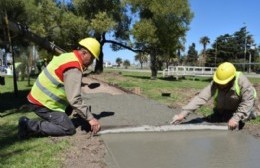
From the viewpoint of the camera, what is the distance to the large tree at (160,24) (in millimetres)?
27234

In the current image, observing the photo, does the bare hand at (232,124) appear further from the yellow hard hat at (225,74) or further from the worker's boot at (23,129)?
the worker's boot at (23,129)

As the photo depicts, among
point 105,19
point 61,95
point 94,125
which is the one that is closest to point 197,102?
point 94,125

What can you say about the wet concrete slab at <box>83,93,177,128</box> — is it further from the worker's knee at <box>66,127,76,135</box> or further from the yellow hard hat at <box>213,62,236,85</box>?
the yellow hard hat at <box>213,62,236,85</box>

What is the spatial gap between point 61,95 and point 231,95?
2.75 meters

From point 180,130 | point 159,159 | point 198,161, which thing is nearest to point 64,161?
point 159,159

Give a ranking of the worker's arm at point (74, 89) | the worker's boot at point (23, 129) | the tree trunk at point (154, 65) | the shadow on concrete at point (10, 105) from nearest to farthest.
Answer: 1. the worker's arm at point (74, 89)
2. the worker's boot at point (23, 129)
3. the shadow on concrete at point (10, 105)
4. the tree trunk at point (154, 65)

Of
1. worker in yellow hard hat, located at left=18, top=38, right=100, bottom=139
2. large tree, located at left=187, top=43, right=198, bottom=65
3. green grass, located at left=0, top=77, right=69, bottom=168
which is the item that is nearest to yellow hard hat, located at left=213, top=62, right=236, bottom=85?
worker in yellow hard hat, located at left=18, top=38, right=100, bottom=139

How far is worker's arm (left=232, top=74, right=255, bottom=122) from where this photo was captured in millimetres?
6711

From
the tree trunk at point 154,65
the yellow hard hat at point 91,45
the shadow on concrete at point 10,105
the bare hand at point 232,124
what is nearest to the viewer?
the yellow hard hat at point 91,45

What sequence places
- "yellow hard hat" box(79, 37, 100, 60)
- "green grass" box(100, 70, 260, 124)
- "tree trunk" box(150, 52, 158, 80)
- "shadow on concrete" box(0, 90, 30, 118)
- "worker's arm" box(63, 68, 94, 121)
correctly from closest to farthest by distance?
1. "worker's arm" box(63, 68, 94, 121)
2. "yellow hard hat" box(79, 37, 100, 60)
3. "shadow on concrete" box(0, 90, 30, 118)
4. "green grass" box(100, 70, 260, 124)
5. "tree trunk" box(150, 52, 158, 80)

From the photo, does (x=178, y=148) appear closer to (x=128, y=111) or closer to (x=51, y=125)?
(x=51, y=125)

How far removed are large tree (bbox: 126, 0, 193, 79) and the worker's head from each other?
70.3ft

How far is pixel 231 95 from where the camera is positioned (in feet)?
23.2

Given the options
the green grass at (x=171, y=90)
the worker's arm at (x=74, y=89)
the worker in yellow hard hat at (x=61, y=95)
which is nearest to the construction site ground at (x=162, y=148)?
the worker in yellow hard hat at (x=61, y=95)
